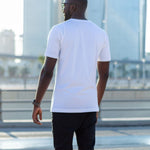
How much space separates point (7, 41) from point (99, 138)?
18372cm

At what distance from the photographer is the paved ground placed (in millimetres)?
6074

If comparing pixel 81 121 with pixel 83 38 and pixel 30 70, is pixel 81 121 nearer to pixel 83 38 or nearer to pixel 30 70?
pixel 83 38

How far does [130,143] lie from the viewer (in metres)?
6.41

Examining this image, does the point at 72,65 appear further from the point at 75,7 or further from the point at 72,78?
the point at 75,7

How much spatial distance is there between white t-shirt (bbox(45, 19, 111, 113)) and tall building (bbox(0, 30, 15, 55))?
17285cm

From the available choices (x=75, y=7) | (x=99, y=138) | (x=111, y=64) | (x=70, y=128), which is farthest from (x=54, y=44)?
(x=111, y=64)

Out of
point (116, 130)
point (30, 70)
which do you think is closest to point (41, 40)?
point (30, 70)

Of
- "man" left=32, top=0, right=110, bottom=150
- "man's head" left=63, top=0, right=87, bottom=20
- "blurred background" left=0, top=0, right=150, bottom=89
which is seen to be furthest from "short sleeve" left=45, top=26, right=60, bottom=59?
"blurred background" left=0, top=0, right=150, bottom=89

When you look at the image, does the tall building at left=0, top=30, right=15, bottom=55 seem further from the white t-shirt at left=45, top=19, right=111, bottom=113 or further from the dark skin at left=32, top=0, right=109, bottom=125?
the white t-shirt at left=45, top=19, right=111, bottom=113

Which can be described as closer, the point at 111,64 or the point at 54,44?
the point at 54,44

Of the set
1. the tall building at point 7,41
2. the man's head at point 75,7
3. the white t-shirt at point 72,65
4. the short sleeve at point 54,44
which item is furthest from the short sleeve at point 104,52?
the tall building at point 7,41

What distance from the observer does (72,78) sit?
252cm

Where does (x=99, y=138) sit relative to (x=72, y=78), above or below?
below

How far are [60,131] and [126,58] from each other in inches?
4090
